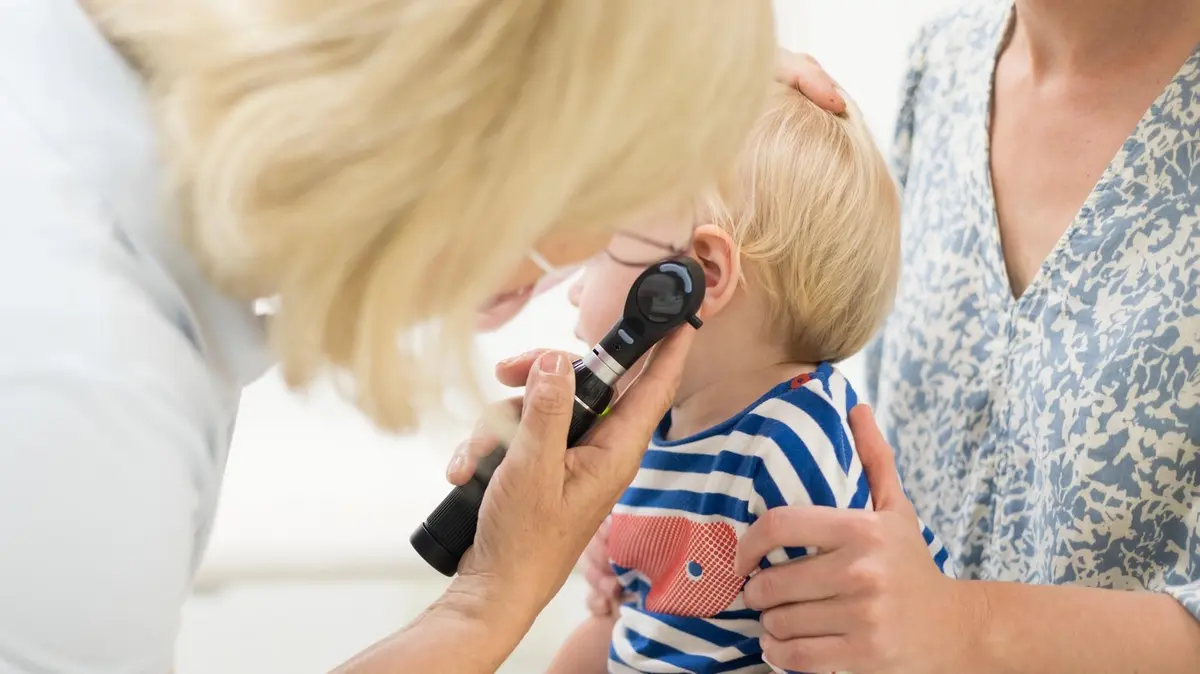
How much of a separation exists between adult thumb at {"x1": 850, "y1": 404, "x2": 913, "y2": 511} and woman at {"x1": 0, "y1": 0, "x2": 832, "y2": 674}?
1.19 ft

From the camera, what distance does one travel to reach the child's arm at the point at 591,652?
3.65 feet

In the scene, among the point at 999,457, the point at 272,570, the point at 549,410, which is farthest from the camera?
the point at 272,570

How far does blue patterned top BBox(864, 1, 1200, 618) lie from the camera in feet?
2.98

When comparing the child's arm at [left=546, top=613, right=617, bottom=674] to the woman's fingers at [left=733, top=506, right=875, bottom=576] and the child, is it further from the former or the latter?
the woman's fingers at [left=733, top=506, right=875, bottom=576]

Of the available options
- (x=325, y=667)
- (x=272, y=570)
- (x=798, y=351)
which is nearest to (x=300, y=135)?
(x=798, y=351)

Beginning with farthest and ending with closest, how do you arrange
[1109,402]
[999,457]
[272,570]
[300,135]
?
[272,570], [999,457], [1109,402], [300,135]

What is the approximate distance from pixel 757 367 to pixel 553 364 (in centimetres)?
24

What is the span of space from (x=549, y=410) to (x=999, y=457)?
1.65 feet

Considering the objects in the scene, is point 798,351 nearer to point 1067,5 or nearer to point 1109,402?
point 1109,402

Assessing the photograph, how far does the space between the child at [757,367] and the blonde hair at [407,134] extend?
265mm

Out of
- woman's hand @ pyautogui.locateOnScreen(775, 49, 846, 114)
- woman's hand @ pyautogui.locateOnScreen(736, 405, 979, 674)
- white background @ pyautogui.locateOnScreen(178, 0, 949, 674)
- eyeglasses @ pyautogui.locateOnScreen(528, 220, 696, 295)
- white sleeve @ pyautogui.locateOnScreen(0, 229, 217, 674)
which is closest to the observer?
white sleeve @ pyautogui.locateOnScreen(0, 229, 217, 674)

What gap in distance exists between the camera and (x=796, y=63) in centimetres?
98

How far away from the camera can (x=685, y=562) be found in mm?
927

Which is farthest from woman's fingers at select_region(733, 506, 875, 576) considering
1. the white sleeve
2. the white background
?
the white background
